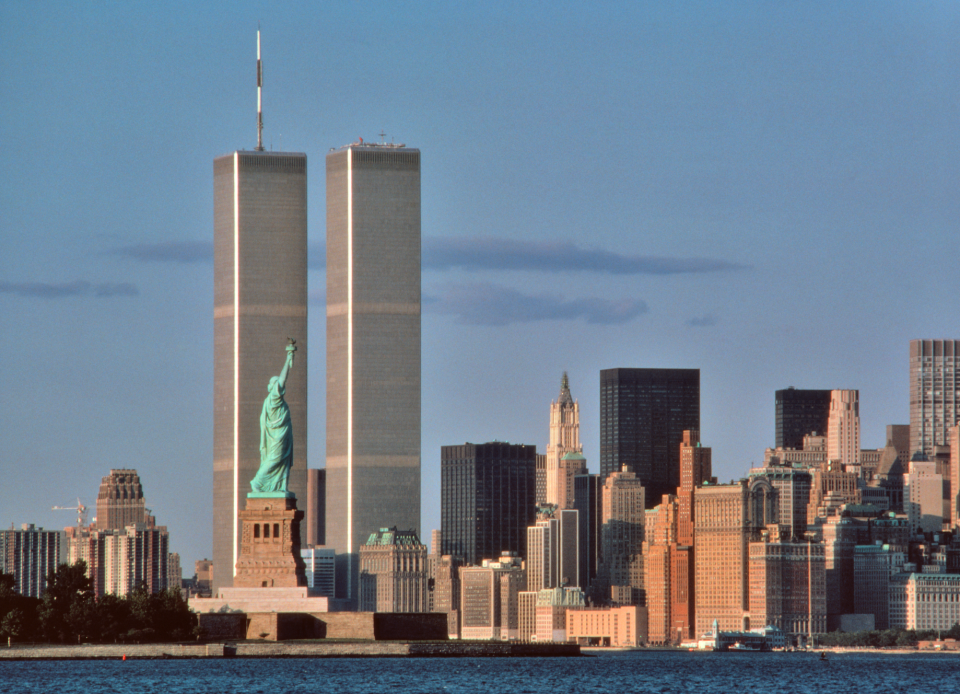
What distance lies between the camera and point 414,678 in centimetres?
12656

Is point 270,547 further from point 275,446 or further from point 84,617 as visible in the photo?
point 84,617

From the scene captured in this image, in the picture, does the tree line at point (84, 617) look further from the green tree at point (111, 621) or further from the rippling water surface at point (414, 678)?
the rippling water surface at point (414, 678)

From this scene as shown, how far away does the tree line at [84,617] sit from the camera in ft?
492

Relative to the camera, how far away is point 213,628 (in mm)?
148125

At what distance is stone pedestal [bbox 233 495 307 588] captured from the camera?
6078 inches

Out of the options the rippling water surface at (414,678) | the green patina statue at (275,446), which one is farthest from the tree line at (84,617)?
the green patina statue at (275,446)

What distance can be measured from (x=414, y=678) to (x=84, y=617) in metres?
32.9

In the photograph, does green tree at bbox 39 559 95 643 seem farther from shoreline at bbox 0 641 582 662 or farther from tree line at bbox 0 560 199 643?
shoreline at bbox 0 641 582 662

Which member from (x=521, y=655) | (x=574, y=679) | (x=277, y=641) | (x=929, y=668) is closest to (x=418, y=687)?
(x=574, y=679)

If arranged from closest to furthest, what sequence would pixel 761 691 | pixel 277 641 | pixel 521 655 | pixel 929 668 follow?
pixel 761 691
pixel 277 641
pixel 521 655
pixel 929 668

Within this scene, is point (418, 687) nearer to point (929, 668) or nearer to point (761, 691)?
point (761, 691)

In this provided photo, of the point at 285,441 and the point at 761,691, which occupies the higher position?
the point at 285,441

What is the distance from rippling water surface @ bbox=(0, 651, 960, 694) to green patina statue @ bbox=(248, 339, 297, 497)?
1596 cm

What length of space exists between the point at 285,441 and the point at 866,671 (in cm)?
5388
